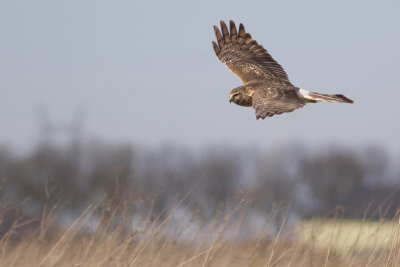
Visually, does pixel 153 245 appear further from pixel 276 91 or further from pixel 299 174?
pixel 299 174

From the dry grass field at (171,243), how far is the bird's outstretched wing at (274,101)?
1003 mm

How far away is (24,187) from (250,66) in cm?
2472

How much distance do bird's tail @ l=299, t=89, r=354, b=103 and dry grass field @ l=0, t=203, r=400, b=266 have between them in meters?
1.53

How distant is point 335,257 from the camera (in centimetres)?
716

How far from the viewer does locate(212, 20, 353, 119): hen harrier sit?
23.8 ft

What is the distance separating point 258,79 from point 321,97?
1.47 m

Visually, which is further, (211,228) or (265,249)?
(265,249)

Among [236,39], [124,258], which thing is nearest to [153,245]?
[124,258]

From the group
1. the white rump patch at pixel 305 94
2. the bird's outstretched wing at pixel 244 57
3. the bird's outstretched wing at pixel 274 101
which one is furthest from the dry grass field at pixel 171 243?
the bird's outstretched wing at pixel 244 57

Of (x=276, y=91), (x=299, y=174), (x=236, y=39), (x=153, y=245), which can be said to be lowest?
(x=299, y=174)

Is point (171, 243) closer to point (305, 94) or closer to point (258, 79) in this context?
point (305, 94)

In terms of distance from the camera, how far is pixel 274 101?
24.0 feet

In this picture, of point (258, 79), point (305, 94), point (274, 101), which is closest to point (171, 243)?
point (274, 101)

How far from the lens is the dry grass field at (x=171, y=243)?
19.6 ft
